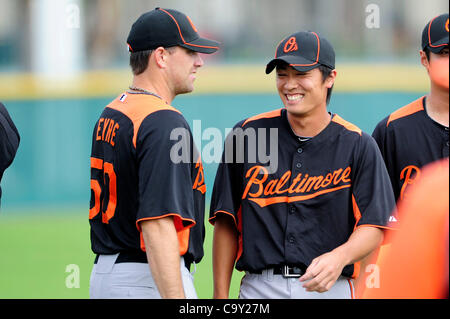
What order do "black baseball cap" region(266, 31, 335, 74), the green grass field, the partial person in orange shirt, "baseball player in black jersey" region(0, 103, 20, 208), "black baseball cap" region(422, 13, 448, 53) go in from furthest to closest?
the green grass field < "black baseball cap" region(422, 13, 448, 53) < "baseball player in black jersey" region(0, 103, 20, 208) < "black baseball cap" region(266, 31, 335, 74) < the partial person in orange shirt

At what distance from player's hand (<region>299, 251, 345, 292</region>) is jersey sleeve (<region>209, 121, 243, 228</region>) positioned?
1.40 ft

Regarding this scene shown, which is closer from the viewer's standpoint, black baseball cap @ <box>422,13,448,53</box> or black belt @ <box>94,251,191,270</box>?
black belt @ <box>94,251,191,270</box>

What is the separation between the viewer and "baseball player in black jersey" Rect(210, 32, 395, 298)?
9.17 ft

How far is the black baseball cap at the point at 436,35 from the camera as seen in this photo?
312cm

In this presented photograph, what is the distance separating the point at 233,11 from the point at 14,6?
3325mm

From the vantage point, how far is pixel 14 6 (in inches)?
416

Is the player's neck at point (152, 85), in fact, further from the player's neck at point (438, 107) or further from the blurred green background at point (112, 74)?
the blurred green background at point (112, 74)

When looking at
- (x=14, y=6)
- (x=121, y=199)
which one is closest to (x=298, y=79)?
(x=121, y=199)

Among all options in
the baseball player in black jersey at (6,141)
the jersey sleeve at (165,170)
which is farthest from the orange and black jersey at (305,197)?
the baseball player in black jersey at (6,141)

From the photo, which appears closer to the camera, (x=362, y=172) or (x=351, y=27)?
(x=362, y=172)

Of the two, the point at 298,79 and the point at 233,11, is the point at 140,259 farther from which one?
the point at 233,11

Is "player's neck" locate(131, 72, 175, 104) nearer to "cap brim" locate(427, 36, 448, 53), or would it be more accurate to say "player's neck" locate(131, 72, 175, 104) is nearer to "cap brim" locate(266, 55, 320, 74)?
"cap brim" locate(266, 55, 320, 74)

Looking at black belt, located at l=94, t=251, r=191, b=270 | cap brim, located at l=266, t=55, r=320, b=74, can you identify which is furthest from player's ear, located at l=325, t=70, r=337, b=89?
black belt, located at l=94, t=251, r=191, b=270

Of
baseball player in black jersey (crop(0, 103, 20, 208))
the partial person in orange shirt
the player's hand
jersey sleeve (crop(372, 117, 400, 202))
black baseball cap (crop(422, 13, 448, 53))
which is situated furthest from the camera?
jersey sleeve (crop(372, 117, 400, 202))
